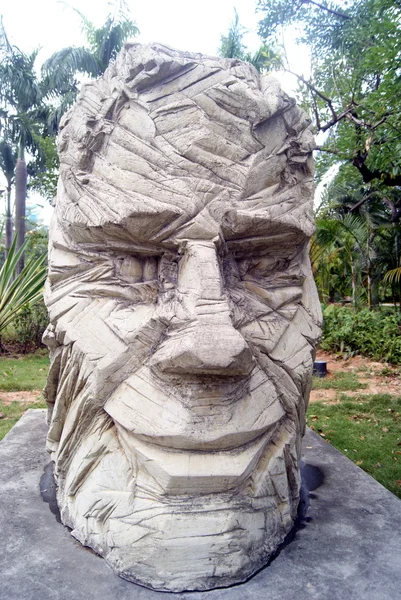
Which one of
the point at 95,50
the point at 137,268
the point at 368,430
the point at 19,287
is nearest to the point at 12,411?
the point at 19,287

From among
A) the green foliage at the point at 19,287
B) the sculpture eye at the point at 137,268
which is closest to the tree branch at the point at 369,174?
the green foliage at the point at 19,287

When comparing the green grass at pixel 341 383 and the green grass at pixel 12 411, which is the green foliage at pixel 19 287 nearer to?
the green grass at pixel 12 411

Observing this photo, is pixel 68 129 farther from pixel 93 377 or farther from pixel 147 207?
pixel 93 377

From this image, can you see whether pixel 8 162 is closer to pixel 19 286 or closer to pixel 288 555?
pixel 19 286

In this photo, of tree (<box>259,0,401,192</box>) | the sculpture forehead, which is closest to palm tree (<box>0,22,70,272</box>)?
tree (<box>259,0,401,192</box>)

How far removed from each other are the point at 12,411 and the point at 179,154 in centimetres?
431

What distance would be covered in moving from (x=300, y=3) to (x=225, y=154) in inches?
201

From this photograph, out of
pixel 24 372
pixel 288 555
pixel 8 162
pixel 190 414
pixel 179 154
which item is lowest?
pixel 24 372

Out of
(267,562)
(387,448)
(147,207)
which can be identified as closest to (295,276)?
(147,207)

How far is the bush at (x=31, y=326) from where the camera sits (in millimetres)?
9023

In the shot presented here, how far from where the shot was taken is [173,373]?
2.10m

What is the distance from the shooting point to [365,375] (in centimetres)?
766

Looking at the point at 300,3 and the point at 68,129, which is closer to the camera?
the point at 68,129

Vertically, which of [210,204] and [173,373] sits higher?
[210,204]
